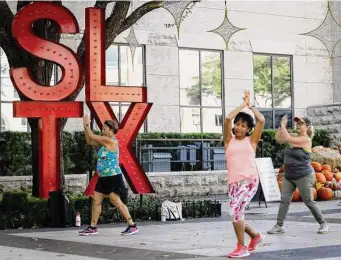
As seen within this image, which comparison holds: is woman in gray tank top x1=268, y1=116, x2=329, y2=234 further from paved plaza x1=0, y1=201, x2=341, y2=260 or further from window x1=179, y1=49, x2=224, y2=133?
window x1=179, y1=49, x2=224, y2=133

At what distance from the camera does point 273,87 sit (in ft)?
93.7

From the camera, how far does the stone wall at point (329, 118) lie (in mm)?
28391

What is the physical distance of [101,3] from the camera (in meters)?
18.8

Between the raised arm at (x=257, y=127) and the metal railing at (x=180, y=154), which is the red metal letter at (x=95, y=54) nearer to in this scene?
the metal railing at (x=180, y=154)

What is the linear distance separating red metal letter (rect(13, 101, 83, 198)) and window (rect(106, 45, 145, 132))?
8565mm

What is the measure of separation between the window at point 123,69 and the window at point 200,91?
1.48 metres

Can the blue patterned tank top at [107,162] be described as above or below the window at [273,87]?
below

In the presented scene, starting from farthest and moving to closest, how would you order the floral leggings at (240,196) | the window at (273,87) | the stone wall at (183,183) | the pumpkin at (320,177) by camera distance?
1. the window at (273,87)
2. the pumpkin at (320,177)
3. the stone wall at (183,183)
4. the floral leggings at (240,196)

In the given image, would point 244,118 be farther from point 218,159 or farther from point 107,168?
point 218,159

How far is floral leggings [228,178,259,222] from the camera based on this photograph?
10.8 metres

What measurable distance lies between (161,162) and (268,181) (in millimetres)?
4512

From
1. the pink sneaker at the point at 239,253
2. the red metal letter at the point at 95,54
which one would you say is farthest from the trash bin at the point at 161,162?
the pink sneaker at the point at 239,253

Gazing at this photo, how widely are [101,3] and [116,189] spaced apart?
6.14 m

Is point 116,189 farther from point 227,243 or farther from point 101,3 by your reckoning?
point 101,3
